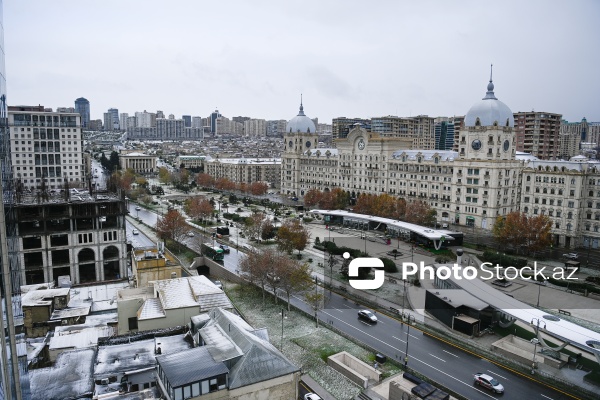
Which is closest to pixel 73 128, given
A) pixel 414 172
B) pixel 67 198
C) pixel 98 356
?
pixel 67 198

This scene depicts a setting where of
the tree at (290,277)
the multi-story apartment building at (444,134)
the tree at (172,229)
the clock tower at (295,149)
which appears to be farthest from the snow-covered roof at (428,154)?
the multi-story apartment building at (444,134)

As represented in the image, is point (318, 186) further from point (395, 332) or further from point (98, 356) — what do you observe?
point (98, 356)

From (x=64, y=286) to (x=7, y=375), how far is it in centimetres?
3048

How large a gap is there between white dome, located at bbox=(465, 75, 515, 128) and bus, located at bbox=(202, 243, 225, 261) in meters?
41.1

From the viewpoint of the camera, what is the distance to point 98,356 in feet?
83.1

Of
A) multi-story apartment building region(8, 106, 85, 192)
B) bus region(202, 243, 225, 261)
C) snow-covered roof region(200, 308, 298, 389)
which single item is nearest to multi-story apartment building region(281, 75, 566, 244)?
bus region(202, 243, 225, 261)

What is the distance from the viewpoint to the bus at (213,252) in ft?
178

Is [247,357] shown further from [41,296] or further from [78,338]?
[41,296]

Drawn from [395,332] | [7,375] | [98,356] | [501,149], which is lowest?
[395,332]

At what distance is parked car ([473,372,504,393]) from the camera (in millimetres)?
26719

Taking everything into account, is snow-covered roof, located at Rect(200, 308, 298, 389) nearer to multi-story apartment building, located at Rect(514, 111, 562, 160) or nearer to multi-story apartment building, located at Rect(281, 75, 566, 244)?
multi-story apartment building, located at Rect(281, 75, 566, 244)

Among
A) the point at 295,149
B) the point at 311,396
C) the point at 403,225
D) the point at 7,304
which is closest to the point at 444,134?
the point at 295,149

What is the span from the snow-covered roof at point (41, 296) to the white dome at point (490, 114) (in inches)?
2277

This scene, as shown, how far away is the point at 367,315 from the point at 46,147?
74.1 metres
